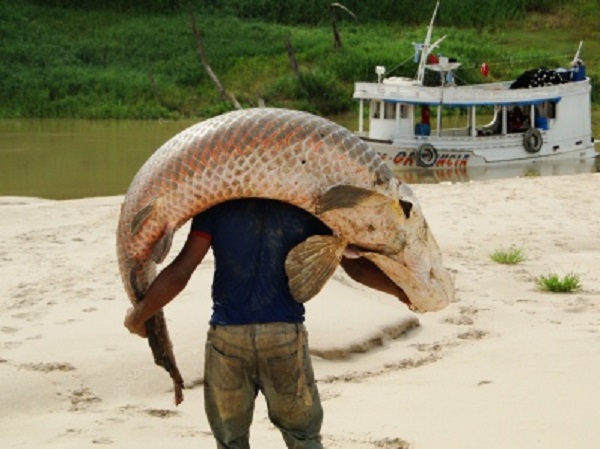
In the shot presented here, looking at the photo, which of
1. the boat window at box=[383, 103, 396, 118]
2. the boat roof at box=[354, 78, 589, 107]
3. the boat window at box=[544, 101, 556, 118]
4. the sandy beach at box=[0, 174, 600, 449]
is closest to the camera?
the sandy beach at box=[0, 174, 600, 449]

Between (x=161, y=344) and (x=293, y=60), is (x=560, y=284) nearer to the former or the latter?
(x=161, y=344)

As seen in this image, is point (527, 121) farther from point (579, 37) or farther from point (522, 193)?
point (579, 37)

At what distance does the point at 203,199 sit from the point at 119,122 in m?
26.1

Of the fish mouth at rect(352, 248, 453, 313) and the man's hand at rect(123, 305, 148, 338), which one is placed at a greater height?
the fish mouth at rect(352, 248, 453, 313)

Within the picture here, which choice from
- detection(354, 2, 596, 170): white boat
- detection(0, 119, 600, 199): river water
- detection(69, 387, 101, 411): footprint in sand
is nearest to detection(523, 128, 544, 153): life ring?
detection(354, 2, 596, 170): white boat

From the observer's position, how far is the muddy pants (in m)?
3.65

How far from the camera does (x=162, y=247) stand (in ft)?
12.3

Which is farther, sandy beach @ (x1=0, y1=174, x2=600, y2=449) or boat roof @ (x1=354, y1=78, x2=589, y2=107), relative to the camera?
boat roof @ (x1=354, y1=78, x2=589, y2=107)

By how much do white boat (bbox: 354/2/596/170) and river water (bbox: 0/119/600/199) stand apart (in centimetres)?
32

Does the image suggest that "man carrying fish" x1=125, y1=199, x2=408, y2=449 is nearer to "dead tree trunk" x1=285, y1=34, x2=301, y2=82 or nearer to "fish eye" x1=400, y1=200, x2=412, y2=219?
"fish eye" x1=400, y1=200, x2=412, y2=219

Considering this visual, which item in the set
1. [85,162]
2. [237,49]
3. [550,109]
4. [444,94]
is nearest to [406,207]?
[444,94]

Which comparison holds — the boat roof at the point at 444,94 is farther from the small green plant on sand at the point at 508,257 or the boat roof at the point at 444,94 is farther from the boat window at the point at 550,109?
the small green plant on sand at the point at 508,257

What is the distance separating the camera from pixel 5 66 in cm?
3341

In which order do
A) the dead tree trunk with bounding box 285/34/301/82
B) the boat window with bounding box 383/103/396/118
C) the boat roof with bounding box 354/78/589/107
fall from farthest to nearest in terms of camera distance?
1. the dead tree trunk with bounding box 285/34/301/82
2. the boat window with bounding box 383/103/396/118
3. the boat roof with bounding box 354/78/589/107
